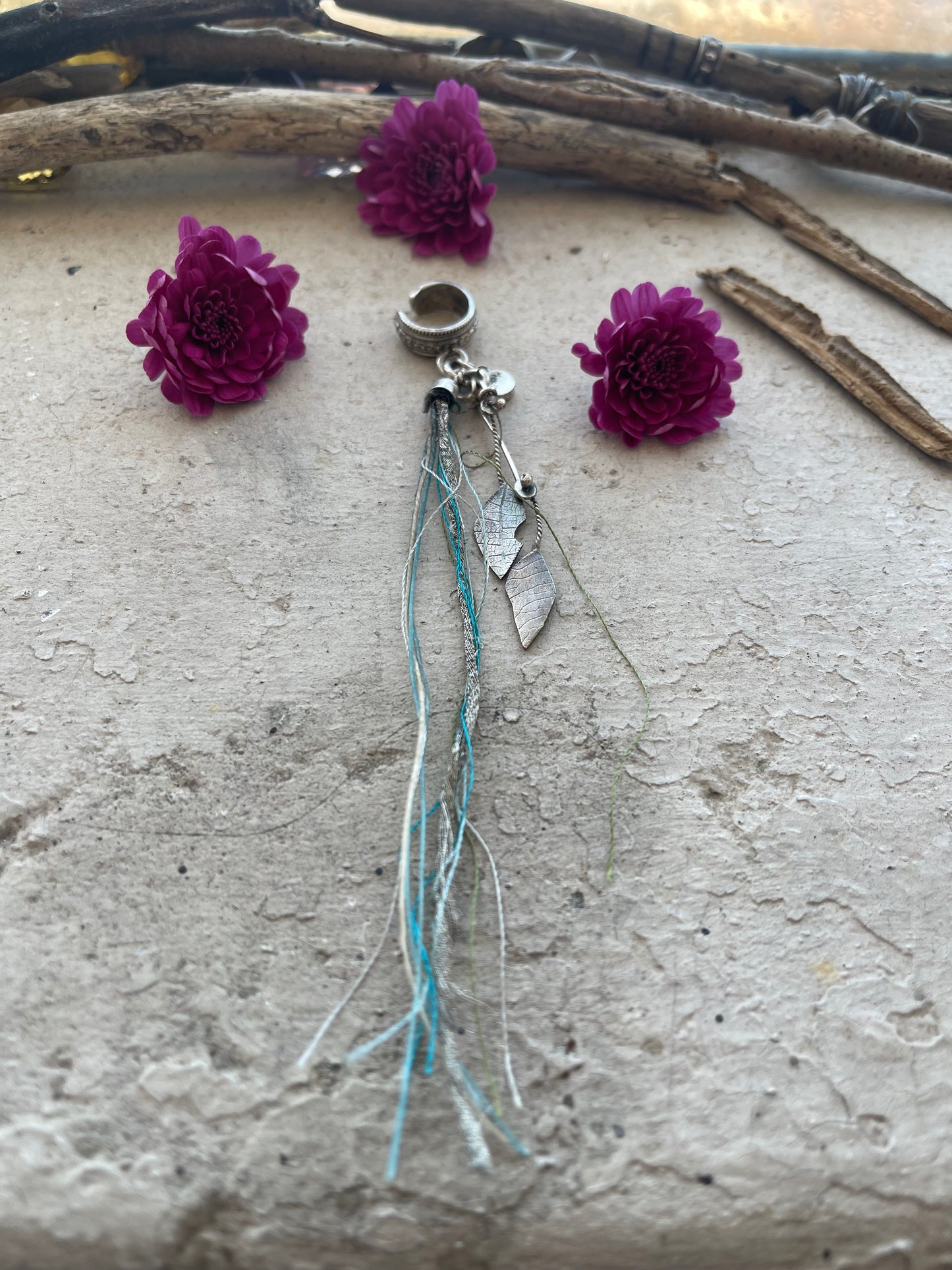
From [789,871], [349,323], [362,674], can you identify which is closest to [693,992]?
[789,871]

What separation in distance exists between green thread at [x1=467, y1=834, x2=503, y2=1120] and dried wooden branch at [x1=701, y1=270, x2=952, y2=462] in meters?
1.21

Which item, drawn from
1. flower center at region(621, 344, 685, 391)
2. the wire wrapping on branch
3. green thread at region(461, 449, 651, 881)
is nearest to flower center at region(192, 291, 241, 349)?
green thread at region(461, 449, 651, 881)

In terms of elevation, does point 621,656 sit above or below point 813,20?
below

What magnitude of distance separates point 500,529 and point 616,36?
5.34ft

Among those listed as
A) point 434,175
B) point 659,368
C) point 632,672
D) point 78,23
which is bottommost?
point 632,672

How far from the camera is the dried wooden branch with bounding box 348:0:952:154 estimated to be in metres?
2.18

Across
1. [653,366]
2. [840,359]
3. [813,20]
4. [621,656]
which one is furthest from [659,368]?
[813,20]

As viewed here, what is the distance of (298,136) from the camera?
77.3 inches

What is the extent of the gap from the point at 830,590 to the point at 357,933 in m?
0.97

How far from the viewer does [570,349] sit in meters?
1.80

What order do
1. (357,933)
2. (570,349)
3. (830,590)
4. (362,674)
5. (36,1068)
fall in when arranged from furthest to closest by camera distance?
(570,349)
(830,590)
(362,674)
(357,933)
(36,1068)

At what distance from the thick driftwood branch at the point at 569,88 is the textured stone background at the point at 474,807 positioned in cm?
54

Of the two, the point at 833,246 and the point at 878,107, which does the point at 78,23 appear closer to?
the point at 833,246

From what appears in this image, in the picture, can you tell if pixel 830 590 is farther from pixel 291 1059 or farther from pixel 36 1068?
pixel 36 1068
